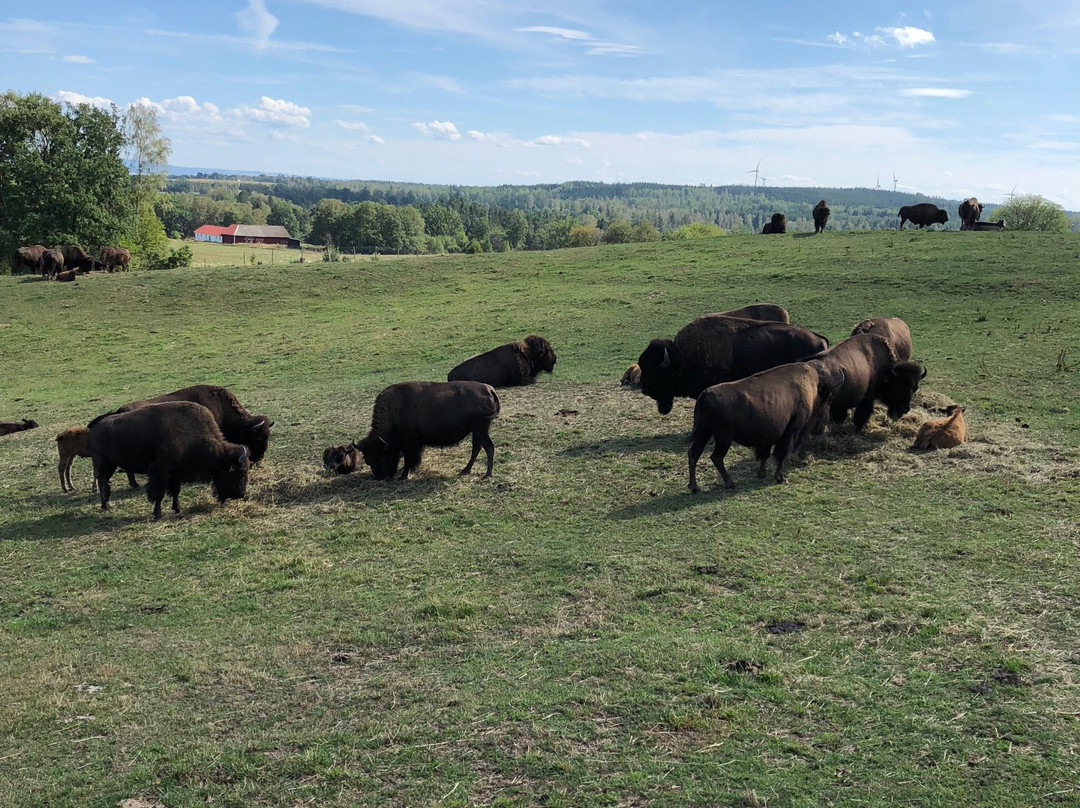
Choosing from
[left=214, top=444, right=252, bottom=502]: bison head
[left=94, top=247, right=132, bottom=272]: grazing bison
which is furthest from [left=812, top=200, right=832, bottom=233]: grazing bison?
[left=214, top=444, right=252, bottom=502]: bison head

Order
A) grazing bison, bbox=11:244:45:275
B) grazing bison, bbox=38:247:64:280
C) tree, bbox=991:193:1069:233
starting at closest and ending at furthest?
grazing bison, bbox=38:247:64:280 < grazing bison, bbox=11:244:45:275 < tree, bbox=991:193:1069:233

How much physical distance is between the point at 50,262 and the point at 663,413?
1372 inches

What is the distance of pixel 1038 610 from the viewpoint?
716cm

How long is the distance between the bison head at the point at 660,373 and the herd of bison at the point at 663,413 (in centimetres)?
2

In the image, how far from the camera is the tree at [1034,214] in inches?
2766

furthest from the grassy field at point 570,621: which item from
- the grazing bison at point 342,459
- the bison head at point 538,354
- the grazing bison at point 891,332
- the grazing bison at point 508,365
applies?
the bison head at point 538,354

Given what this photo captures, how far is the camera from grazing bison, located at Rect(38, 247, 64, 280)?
3819cm

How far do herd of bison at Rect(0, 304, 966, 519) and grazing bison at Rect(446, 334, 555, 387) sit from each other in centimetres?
438

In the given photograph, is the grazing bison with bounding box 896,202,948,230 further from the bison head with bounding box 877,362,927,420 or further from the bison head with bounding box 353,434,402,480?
the bison head with bounding box 353,434,402,480

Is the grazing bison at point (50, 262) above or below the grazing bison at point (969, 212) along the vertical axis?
below

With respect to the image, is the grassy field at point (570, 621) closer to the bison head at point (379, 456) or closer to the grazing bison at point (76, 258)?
the bison head at point (379, 456)

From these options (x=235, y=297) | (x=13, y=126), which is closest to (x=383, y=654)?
(x=235, y=297)

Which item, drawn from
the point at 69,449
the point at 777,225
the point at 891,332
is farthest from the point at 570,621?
the point at 777,225

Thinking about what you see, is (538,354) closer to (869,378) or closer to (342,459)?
(342,459)
